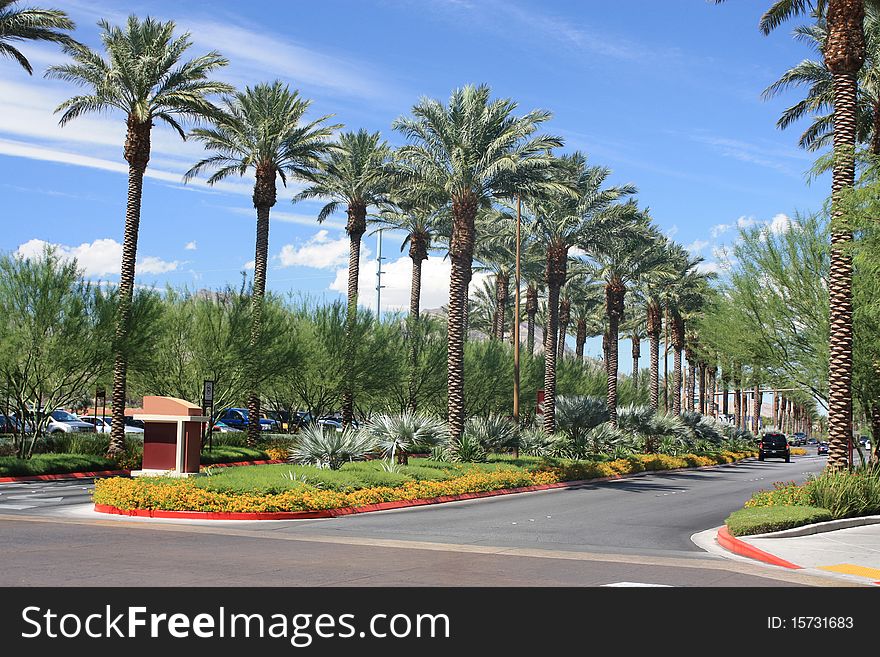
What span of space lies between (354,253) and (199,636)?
4631cm

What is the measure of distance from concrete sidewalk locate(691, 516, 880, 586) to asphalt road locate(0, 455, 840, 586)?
0.58m

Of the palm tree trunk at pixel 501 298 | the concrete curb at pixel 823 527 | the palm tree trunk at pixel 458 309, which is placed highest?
the palm tree trunk at pixel 501 298

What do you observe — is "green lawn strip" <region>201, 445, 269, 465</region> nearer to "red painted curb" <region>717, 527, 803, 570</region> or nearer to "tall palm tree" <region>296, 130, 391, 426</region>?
"tall palm tree" <region>296, 130, 391, 426</region>

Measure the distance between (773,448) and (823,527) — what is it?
1984 inches

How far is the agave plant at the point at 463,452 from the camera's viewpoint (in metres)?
34.1

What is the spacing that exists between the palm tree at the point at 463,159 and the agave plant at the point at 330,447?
28.2 ft

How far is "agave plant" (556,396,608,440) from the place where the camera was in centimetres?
4462

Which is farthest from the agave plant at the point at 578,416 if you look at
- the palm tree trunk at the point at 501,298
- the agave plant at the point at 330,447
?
the palm tree trunk at the point at 501,298

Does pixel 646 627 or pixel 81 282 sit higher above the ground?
pixel 81 282

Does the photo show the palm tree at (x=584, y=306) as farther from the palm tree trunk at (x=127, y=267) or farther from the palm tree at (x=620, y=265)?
the palm tree trunk at (x=127, y=267)

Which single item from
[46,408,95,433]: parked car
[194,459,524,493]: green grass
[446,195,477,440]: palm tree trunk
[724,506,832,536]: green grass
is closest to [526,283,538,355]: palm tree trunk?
[46,408,95,433]: parked car

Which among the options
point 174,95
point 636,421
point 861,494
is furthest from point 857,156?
point 636,421

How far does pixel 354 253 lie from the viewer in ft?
179

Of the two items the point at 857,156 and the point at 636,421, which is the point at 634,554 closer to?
the point at 857,156
